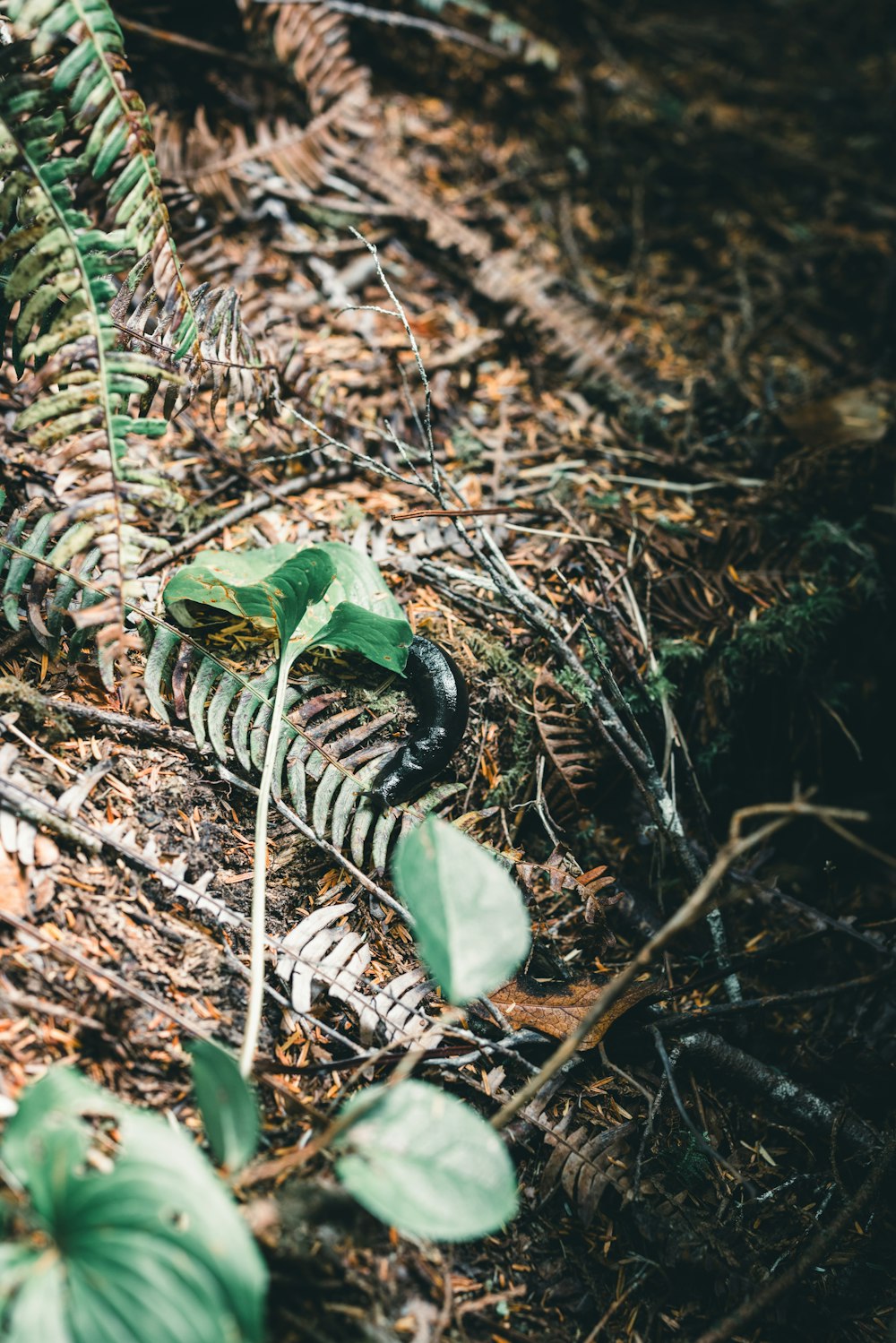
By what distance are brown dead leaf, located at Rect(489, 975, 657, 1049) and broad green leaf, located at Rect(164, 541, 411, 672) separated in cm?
78

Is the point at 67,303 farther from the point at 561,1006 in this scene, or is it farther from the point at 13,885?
the point at 561,1006

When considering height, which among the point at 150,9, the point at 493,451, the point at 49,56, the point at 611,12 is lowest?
the point at 493,451

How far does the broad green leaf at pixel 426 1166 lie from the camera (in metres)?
1.00

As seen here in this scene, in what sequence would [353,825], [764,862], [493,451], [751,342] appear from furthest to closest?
[751,342], [493,451], [764,862], [353,825]

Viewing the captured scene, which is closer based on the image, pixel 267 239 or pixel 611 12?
pixel 267 239

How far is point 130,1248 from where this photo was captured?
2.94 ft

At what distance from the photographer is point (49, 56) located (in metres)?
1.53

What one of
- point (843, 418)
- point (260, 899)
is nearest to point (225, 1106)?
point (260, 899)

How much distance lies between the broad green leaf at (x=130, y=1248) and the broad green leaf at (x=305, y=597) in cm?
100

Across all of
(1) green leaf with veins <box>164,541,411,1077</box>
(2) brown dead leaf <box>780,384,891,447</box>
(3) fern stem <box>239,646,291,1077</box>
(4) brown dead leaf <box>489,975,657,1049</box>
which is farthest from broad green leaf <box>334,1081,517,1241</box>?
(2) brown dead leaf <box>780,384,891,447</box>

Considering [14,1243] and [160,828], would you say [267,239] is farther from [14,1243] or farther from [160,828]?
[14,1243]

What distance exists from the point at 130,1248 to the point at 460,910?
1.95ft

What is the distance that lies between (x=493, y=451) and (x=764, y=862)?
1.59m

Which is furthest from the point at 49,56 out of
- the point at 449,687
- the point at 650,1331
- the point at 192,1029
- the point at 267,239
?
the point at 650,1331
